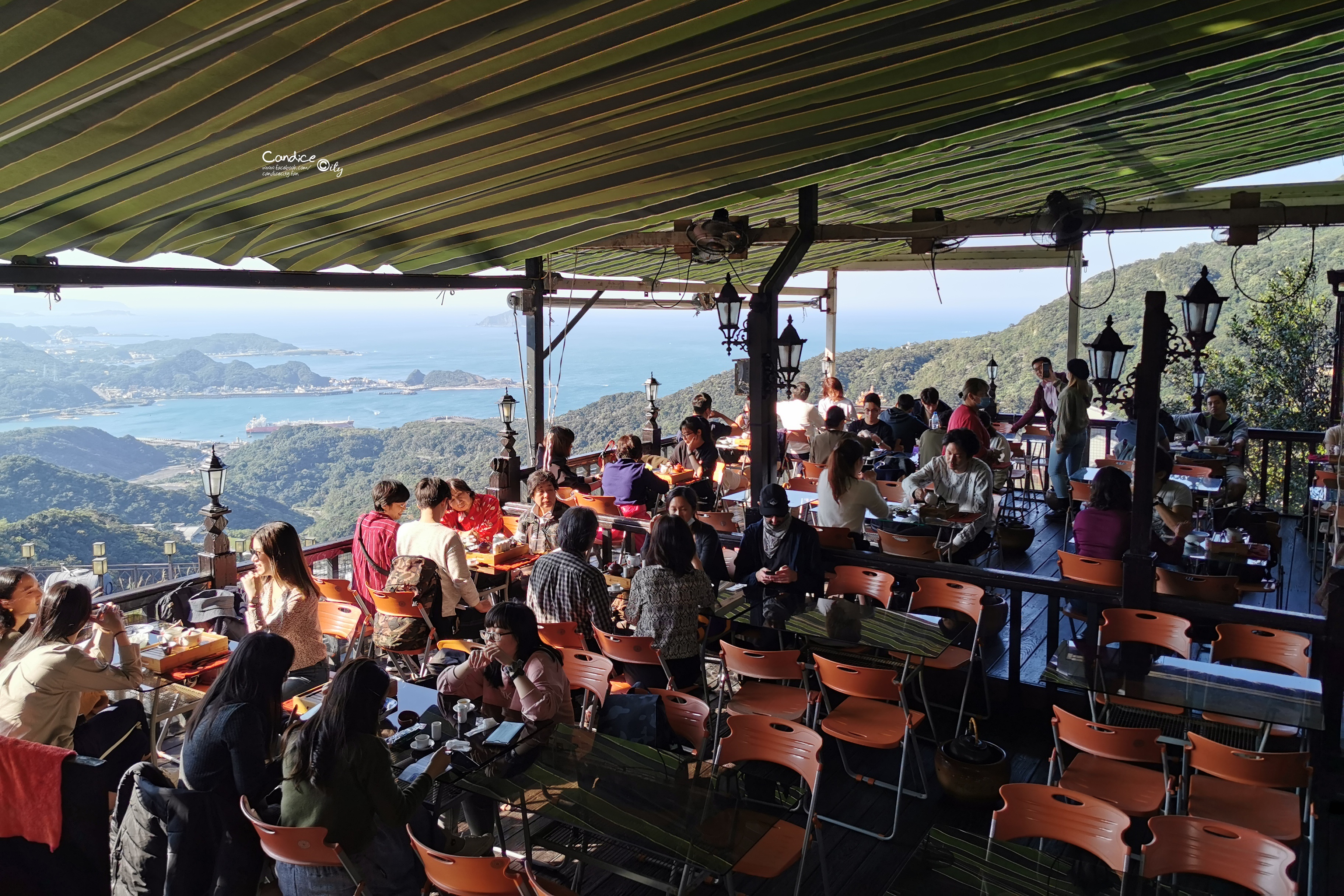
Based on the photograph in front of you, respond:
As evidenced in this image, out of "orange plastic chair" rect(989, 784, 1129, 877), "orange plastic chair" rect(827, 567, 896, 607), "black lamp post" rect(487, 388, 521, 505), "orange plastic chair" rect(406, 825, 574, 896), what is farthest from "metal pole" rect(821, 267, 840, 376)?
"orange plastic chair" rect(406, 825, 574, 896)

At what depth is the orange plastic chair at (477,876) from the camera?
8.90ft

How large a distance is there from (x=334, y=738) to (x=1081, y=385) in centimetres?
786

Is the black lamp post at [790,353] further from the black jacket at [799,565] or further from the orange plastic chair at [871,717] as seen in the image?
the orange plastic chair at [871,717]

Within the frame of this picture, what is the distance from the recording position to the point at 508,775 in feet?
11.1

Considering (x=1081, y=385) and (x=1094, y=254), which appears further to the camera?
(x=1094, y=254)

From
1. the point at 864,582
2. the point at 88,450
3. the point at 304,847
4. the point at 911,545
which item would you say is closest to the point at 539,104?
the point at 304,847

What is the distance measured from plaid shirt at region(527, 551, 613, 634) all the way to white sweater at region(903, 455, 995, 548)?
2.94 meters

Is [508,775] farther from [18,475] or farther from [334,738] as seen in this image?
[18,475]

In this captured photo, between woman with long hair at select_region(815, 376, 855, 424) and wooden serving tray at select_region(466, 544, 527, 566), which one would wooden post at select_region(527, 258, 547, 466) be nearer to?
wooden serving tray at select_region(466, 544, 527, 566)

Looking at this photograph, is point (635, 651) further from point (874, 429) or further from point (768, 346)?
point (874, 429)

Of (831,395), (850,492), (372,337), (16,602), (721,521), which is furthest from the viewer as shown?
(372,337)

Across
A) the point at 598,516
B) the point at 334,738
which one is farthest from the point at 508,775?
the point at 598,516

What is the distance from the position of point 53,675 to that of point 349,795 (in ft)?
5.27

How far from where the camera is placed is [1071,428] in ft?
29.4
